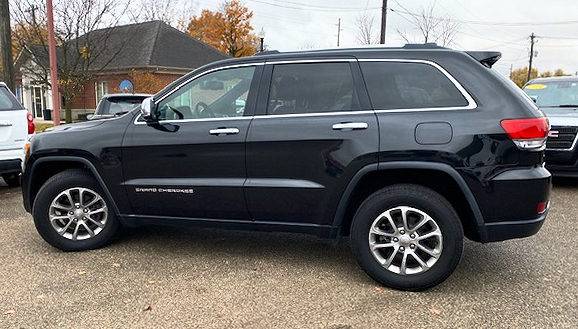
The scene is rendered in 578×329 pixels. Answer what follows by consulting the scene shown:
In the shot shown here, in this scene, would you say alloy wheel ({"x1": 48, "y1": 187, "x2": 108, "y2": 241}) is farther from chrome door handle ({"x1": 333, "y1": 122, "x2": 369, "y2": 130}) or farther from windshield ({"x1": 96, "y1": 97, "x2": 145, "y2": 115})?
windshield ({"x1": 96, "y1": 97, "x2": 145, "y2": 115})

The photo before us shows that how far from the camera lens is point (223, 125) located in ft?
13.3

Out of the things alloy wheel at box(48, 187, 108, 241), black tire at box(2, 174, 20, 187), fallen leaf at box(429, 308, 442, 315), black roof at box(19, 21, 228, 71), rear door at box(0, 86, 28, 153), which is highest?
black roof at box(19, 21, 228, 71)

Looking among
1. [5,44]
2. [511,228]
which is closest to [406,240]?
[511,228]

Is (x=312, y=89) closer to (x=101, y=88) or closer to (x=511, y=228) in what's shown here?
(x=511, y=228)

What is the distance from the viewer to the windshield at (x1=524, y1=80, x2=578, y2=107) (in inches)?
334

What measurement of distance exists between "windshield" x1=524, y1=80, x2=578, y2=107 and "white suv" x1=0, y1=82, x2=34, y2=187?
8.45 metres

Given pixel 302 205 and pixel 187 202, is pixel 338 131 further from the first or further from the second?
pixel 187 202

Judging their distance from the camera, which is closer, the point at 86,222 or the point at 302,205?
the point at 302,205

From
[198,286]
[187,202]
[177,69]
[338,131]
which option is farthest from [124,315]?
[177,69]

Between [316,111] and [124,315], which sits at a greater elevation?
[316,111]

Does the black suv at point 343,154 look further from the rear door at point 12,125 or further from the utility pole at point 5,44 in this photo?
the utility pole at point 5,44

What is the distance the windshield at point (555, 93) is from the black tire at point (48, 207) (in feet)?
24.7

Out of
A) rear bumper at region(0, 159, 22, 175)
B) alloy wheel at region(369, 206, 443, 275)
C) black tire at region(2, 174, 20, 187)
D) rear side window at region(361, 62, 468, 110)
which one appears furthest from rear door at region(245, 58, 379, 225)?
black tire at region(2, 174, 20, 187)

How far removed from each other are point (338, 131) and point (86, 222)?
2585 mm
